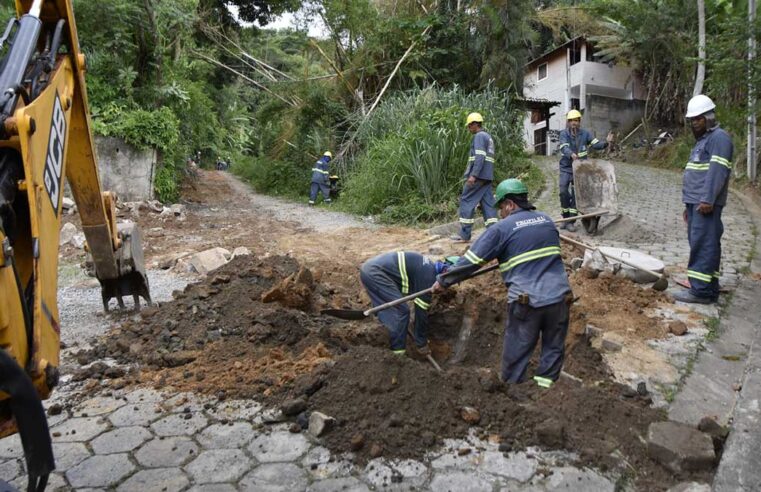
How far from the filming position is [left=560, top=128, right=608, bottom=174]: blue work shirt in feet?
29.1

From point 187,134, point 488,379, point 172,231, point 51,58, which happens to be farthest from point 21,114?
point 187,134

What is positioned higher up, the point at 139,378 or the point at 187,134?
the point at 187,134

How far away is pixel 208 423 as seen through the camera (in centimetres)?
343

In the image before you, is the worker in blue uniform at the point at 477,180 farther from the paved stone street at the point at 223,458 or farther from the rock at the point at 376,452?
the rock at the point at 376,452

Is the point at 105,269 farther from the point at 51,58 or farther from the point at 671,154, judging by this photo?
the point at 671,154

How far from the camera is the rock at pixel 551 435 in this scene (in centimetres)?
306

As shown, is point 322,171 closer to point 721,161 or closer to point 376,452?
point 721,161

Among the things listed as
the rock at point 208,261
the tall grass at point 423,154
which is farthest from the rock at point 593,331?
the tall grass at point 423,154

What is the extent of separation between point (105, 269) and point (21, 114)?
3.10 m

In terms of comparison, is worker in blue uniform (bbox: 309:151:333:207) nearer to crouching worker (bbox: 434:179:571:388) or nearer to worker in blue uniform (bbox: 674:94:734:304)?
worker in blue uniform (bbox: 674:94:734:304)

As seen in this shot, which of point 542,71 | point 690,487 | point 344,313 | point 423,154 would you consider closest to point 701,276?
point 690,487

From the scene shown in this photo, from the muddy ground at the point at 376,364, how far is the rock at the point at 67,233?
4.16 meters

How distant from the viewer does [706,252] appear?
5426mm

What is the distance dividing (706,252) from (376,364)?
360 cm
